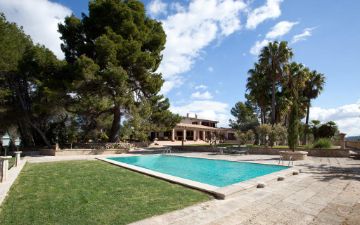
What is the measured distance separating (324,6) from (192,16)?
8.02m

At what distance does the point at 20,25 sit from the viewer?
22.8 m

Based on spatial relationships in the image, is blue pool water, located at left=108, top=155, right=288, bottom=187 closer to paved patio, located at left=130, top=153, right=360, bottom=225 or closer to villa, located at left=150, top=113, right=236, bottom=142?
paved patio, located at left=130, top=153, right=360, bottom=225

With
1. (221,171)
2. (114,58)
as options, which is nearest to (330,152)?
(221,171)

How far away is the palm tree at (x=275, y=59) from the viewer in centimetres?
2662

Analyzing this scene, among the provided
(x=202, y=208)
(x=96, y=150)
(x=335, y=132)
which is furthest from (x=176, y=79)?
(x=202, y=208)

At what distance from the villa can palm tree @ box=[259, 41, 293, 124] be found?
16329mm

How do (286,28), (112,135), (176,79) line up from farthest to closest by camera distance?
(176,79), (112,135), (286,28)

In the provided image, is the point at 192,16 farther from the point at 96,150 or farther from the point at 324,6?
the point at 96,150

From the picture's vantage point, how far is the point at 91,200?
20.4ft

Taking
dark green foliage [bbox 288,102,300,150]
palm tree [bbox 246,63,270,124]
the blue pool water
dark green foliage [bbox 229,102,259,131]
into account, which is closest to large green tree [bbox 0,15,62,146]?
A: the blue pool water

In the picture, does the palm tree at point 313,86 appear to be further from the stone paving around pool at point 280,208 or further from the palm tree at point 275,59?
the stone paving around pool at point 280,208

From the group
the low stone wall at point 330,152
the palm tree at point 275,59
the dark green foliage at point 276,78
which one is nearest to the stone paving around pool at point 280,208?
the low stone wall at point 330,152

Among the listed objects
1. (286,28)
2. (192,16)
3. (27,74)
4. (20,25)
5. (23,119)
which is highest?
(20,25)

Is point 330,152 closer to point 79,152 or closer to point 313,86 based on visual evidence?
point 313,86
